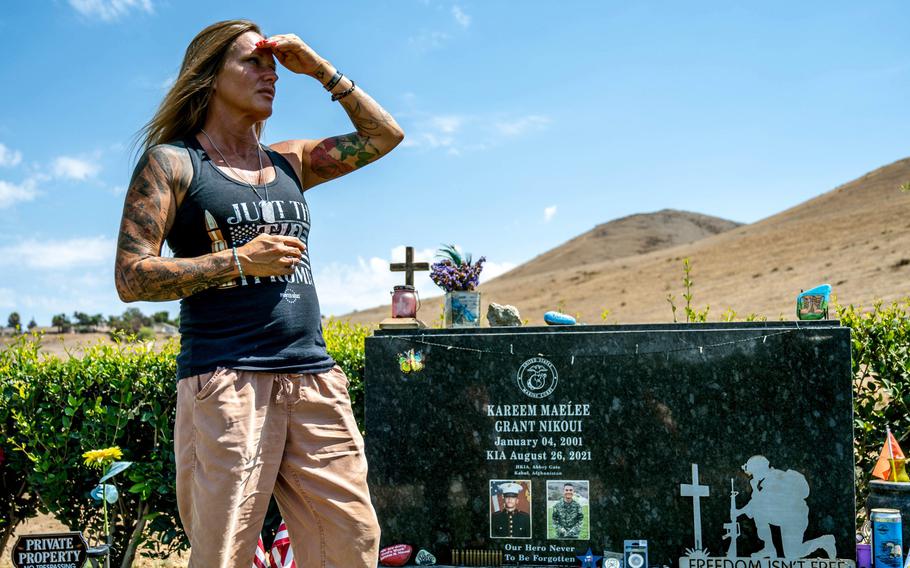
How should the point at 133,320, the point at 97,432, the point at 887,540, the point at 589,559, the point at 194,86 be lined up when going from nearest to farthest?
1. the point at 194,86
2. the point at 887,540
3. the point at 589,559
4. the point at 97,432
5. the point at 133,320

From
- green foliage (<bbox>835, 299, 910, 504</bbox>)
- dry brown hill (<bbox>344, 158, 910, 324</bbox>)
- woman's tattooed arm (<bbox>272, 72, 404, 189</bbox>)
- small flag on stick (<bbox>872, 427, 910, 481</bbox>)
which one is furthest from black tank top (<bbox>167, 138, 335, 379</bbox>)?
dry brown hill (<bbox>344, 158, 910, 324</bbox>)

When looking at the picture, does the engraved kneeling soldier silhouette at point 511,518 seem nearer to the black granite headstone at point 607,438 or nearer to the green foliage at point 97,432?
the black granite headstone at point 607,438

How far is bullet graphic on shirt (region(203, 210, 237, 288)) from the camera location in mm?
2434

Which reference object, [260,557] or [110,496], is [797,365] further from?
[110,496]

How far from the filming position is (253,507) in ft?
7.88

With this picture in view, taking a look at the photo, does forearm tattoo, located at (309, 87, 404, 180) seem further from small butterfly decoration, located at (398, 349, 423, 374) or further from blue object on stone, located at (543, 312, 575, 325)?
blue object on stone, located at (543, 312, 575, 325)

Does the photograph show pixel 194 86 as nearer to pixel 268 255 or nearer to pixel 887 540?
pixel 268 255

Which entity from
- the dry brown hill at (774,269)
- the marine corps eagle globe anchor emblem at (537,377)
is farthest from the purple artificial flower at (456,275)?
the dry brown hill at (774,269)

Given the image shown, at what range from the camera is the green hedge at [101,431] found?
16.3 feet

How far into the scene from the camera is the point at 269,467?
2418 mm

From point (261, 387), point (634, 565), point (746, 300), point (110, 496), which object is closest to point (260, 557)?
point (110, 496)

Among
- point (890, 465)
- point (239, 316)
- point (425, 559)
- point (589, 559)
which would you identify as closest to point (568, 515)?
point (589, 559)

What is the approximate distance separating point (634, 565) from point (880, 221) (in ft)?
113

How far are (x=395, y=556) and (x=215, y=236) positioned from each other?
2.51m
